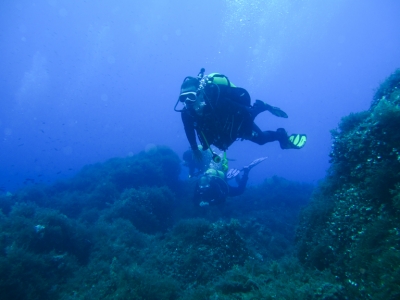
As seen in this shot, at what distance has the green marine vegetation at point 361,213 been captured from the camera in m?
3.04

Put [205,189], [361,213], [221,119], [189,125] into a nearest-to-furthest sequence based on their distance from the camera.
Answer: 1. [361,213]
2. [221,119]
3. [189,125]
4. [205,189]

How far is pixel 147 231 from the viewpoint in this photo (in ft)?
34.3

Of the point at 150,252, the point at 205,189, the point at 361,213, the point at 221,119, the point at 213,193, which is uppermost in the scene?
the point at 205,189

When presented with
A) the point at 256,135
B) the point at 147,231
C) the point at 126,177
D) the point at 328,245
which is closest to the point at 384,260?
the point at 328,245

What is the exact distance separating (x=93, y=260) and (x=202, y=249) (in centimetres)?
365

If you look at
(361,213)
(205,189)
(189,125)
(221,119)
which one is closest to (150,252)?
(189,125)

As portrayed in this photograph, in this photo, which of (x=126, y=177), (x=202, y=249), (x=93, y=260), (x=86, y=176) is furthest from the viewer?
(x=86, y=176)

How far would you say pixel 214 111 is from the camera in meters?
5.61

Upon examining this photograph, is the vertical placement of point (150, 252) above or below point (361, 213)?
above

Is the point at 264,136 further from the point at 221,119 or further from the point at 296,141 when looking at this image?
Answer: the point at 221,119

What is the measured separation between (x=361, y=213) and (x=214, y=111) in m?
3.65

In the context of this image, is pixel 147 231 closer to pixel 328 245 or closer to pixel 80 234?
pixel 80 234

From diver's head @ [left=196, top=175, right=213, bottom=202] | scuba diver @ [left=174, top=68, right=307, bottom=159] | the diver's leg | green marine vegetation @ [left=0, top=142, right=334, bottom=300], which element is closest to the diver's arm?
scuba diver @ [left=174, top=68, right=307, bottom=159]

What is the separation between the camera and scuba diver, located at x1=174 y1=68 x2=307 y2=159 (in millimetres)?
5516
